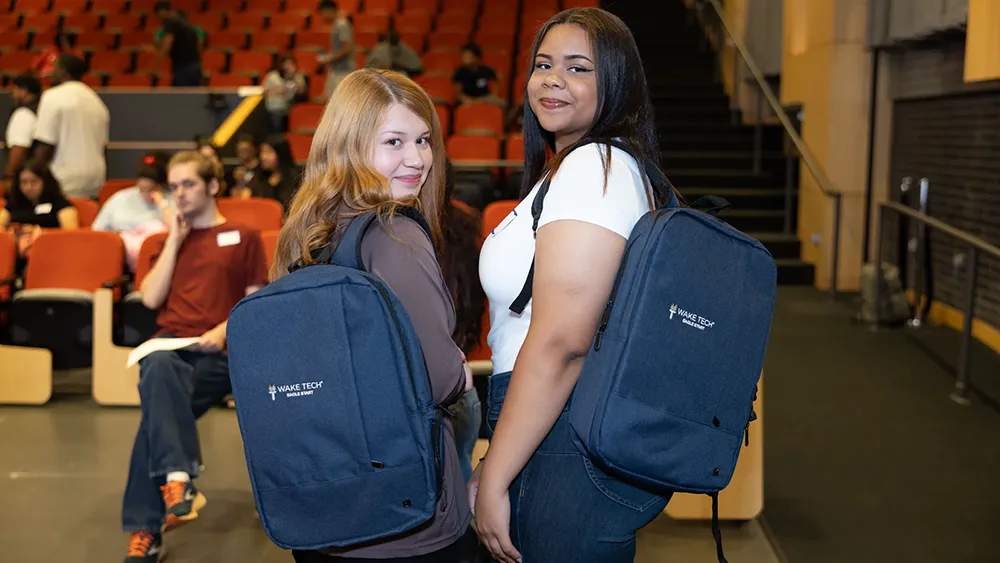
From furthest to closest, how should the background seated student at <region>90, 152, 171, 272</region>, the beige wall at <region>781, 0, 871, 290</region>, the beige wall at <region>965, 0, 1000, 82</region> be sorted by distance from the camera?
the beige wall at <region>781, 0, 871, 290</region> < the background seated student at <region>90, 152, 171, 272</region> < the beige wall at <region>965, 0, 1000, 82</region>

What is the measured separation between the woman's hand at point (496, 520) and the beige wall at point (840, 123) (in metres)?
7.23

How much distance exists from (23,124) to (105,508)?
543 centimetres

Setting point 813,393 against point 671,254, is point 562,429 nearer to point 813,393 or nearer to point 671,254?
point 671,254

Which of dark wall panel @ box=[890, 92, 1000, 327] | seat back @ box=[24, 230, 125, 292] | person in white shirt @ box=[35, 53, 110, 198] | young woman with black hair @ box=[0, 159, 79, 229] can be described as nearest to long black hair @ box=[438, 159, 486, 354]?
seat back @ box=[24, 230, 125, 292]

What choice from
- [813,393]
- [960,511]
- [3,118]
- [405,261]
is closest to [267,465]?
[405,261]

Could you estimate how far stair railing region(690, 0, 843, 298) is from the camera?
795cm

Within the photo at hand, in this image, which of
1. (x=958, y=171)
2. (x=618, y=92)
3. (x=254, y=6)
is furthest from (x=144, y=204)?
(x=254, y=6)

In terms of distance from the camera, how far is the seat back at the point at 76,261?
5.81m

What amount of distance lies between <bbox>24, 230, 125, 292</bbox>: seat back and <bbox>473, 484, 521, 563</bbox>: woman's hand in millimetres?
4697

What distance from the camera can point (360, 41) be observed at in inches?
464

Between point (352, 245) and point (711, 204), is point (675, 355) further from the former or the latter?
point (352, 245)

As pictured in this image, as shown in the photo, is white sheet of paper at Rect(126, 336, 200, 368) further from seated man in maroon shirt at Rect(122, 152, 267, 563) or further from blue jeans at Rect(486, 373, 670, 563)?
blue jeans at Rect(486, 373, 670, 563)

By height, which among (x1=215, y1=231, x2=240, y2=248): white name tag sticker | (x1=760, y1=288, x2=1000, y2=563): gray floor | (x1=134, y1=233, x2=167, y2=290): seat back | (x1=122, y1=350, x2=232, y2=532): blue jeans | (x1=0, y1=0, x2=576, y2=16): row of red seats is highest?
(x1=0, y1=0, x2=576, y2=16): row of red seats

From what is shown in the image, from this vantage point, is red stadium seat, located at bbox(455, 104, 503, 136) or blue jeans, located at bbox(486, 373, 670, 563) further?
red stadium seat, located at bbox(455, 104, 503, 136)
